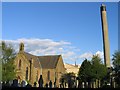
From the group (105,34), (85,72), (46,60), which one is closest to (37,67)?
(46,60)

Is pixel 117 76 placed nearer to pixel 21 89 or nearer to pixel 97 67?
pixel 97 67

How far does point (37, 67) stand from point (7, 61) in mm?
28632

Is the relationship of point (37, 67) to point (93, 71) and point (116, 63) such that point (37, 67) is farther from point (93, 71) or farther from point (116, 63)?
point (116, 63)

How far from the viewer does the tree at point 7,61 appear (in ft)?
→ 110

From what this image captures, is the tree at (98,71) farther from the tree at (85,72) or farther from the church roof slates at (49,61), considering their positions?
the church roof slates at (49,61)

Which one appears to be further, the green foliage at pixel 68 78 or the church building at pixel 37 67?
the church building at pixel 37 67

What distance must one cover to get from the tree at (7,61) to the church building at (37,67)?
18.8m

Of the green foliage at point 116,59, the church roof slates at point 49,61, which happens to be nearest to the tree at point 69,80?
the church roof slates at point 49,61

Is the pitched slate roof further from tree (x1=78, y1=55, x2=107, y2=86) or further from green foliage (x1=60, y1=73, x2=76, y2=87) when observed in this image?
tree (x1=78, y1=55, x2=107, y2=86)

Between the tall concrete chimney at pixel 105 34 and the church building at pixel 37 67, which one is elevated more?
the tall concrete chimney at pixel 105 34

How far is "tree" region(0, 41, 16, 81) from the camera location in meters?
33.5

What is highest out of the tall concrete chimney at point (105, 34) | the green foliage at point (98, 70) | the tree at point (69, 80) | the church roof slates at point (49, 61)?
the tall concrete chimney at point (105, 34)

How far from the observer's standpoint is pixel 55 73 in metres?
65.2

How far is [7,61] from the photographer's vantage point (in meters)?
34.9
